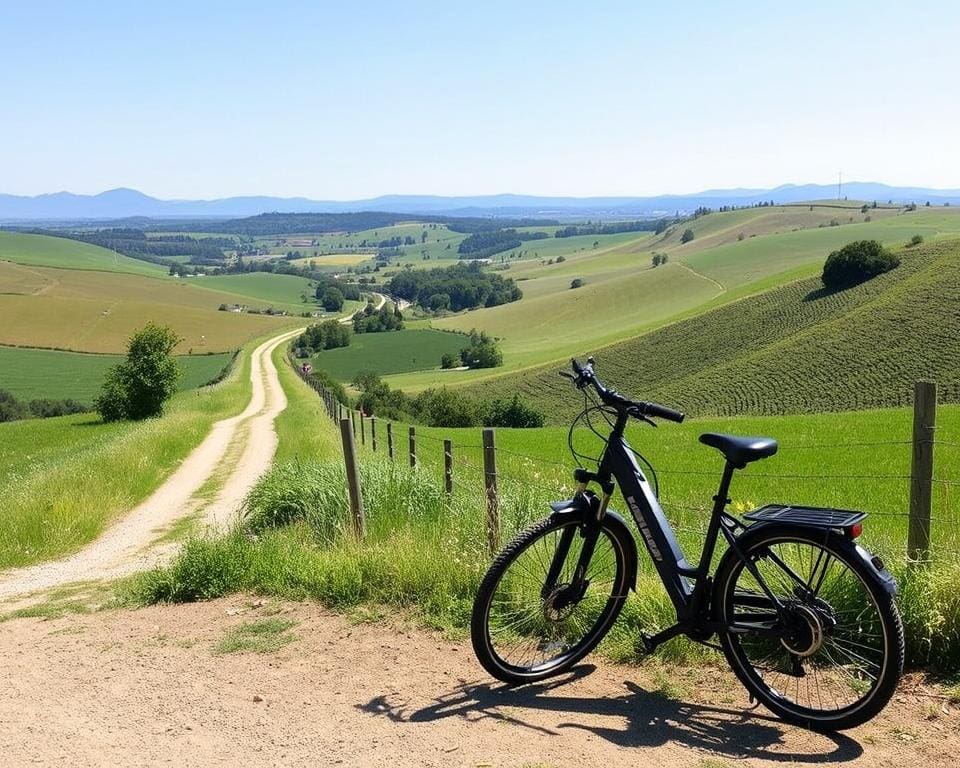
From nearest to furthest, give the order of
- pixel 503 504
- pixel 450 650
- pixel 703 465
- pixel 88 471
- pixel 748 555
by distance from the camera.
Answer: pixel 748 555 < pixel 450 650 < pixel 503 504 < pixel 88 471 < pixel 703 465

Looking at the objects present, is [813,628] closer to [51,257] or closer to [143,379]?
[143,379]

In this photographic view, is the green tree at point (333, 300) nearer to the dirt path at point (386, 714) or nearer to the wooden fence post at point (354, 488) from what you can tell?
the wooden fence post at point (354, 488)

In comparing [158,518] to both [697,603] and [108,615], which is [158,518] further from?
[697,603]

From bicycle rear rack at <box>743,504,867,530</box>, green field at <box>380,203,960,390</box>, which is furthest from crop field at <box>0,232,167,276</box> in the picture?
bicycle rear rack at <box>743,504,867,530</box>

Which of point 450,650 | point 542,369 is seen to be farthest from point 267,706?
point 542,369

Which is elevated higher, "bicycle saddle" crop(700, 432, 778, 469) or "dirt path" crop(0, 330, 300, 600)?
"bicycle saddle" crop(700, 432, 778, 469)

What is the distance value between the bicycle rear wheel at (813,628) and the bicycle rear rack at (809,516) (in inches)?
2.1

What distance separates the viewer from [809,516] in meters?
4.08

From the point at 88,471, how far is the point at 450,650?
1318 cm

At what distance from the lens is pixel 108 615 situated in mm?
6758

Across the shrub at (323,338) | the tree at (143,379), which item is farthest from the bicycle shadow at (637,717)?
the shrub at (323,338)

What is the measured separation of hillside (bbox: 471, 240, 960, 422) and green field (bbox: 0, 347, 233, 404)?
32.0m

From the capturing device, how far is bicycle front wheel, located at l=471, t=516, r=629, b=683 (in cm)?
466

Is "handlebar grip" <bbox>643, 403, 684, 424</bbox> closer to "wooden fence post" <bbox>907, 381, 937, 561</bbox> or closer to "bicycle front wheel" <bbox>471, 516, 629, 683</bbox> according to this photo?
"bicycle front wheel" <bbox>471, 516, 629, 683</bbox>
